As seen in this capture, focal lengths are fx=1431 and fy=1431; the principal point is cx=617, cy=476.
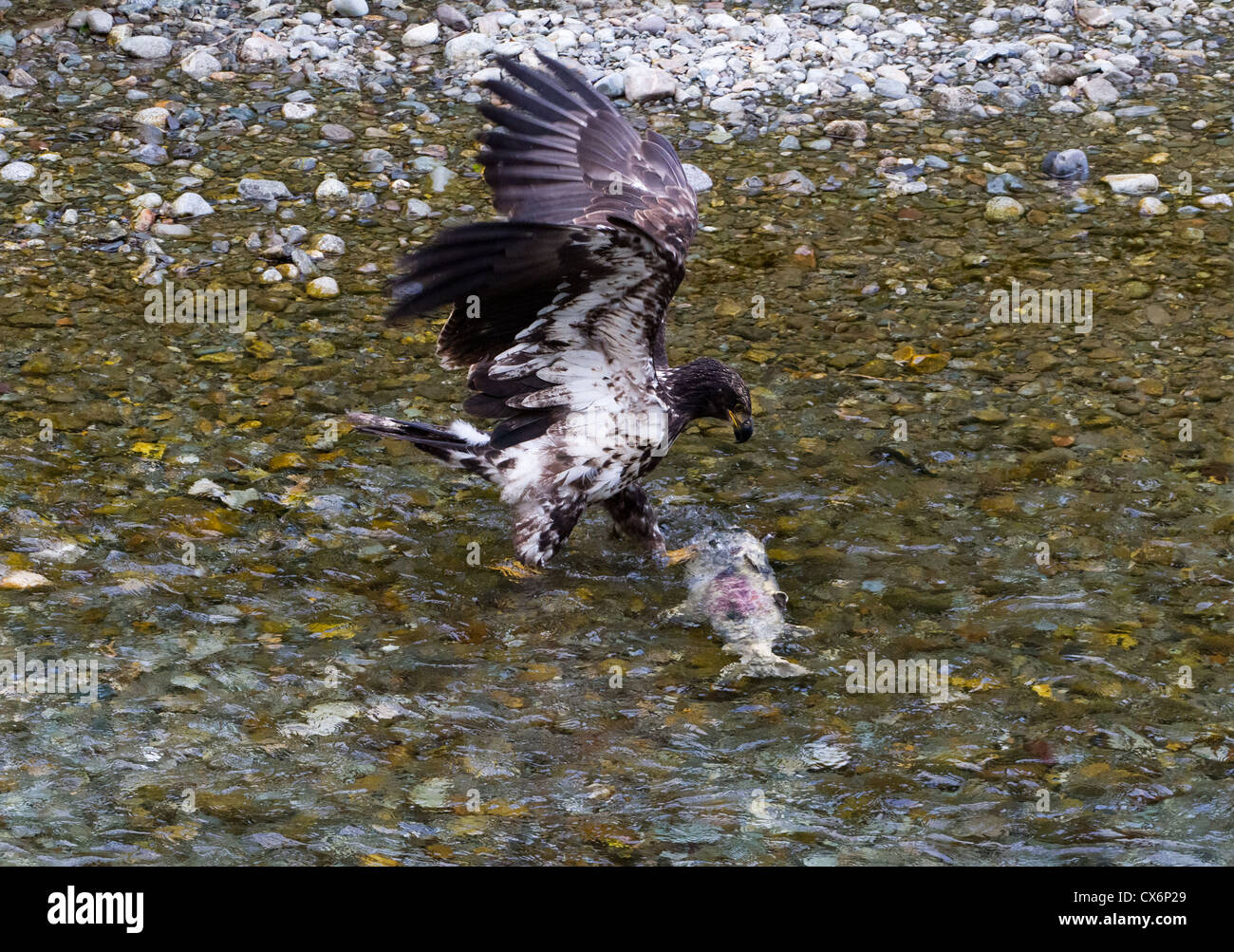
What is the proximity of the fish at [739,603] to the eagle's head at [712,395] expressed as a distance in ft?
1.77

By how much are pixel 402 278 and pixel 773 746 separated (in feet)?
7.60

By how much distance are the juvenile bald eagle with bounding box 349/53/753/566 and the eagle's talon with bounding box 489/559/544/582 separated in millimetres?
38

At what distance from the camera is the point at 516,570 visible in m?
6.64

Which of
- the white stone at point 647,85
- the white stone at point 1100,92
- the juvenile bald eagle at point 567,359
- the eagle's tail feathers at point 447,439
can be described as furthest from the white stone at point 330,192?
the white stone at point 1100,92

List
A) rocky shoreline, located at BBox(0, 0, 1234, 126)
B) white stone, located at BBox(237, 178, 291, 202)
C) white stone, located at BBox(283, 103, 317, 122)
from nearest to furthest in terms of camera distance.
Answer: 1. white stone, located at BBox(237, 178, 291, 202)
2. white stone, located at BBox(283, 103, 317, 122)
3. rocky shoreline, located at BBox(0, 0, 1234, 126)

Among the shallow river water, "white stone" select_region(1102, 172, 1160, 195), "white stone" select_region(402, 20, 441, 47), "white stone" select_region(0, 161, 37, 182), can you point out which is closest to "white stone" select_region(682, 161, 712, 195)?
the shallow river water

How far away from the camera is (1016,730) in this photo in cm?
550

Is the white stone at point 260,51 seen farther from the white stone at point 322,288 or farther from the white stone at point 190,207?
the white stone at point 322,288

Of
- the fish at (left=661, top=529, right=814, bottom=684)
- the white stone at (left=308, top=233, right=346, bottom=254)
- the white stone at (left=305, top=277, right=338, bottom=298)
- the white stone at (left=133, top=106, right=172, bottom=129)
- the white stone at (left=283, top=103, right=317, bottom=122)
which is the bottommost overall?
the fish at (left=661, top=529, right=814, bottom=684)

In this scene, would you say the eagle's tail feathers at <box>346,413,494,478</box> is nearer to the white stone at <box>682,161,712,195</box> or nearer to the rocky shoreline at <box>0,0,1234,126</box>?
the white stone at <box>682,161,712,195</box>

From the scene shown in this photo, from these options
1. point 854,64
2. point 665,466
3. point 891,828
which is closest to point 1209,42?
point 854,64

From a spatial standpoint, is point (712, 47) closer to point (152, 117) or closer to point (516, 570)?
point (152, 117)

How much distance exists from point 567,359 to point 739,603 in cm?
133

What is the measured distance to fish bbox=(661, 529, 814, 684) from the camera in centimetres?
595
